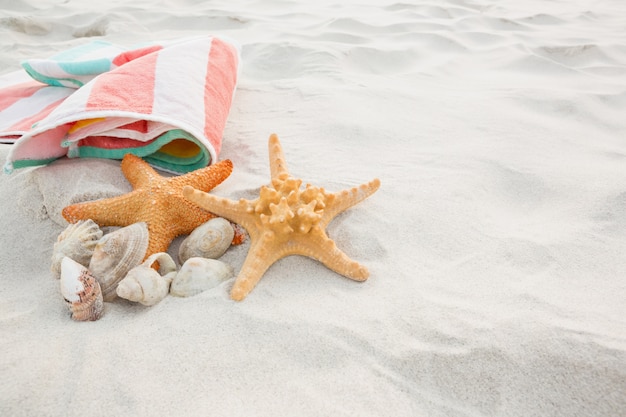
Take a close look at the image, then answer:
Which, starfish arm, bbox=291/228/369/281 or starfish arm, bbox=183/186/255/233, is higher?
starfish arm, bbox=183/186/255/233

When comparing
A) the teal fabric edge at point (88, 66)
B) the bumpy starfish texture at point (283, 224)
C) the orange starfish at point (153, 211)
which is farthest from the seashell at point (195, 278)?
the teal fabric edge at point (88, 66)

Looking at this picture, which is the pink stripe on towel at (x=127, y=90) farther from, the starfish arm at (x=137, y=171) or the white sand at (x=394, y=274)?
the white sand at (x=394, y=274)

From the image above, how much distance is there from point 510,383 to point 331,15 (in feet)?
15.0

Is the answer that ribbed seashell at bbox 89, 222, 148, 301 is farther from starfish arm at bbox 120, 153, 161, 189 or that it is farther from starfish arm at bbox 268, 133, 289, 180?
starfish arm at bbox 268, 133, 289, 180

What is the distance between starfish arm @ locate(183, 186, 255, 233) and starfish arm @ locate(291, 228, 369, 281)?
240 mm

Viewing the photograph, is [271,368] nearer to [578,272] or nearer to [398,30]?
[578,272]

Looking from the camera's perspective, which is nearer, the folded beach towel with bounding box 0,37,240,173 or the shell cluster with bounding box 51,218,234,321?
the shell cluster with bounding box 51,218,234,321

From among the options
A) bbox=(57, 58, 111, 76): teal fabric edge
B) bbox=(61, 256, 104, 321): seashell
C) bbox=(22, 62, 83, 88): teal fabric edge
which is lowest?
bbox=(61, 256, 104, 321): seashell

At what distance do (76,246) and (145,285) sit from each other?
0.38 m

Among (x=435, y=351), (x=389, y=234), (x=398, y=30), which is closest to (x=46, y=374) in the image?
(x=435, y=351)

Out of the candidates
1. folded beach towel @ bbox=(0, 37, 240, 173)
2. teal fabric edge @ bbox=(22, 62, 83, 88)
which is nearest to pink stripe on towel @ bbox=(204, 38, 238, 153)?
folded beach towel @ bbox=(0, 37, 240, 173)

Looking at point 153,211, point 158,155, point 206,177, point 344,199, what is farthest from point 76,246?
point 344,199

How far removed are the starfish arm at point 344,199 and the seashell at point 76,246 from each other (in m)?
0.94

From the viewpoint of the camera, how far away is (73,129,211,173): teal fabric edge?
2.27 m
